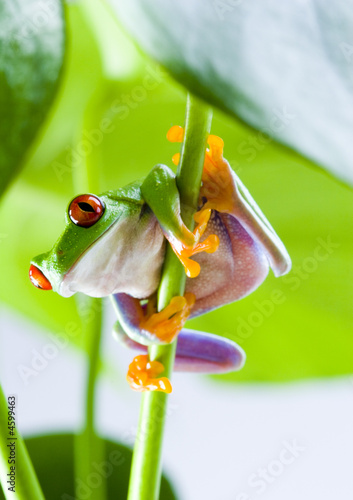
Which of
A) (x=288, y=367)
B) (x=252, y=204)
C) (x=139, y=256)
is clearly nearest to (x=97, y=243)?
(x=139, y=256)

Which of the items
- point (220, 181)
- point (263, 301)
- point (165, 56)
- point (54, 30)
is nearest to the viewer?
point (165, 56)

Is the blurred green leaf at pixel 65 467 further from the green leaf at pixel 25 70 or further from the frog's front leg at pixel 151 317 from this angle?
the green leaf at pixel 25 70

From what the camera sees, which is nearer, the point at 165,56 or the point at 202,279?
the point at 165,56

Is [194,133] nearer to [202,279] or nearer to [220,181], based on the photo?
[220,181]

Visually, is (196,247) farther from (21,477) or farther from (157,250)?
(21,477)

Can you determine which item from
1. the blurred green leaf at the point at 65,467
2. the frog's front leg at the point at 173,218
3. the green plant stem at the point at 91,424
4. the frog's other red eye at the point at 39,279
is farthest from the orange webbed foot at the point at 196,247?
the blurred green leaf at the point at 65,467

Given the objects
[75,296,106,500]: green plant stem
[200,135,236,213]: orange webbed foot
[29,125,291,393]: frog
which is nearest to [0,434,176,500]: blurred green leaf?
[75,296,106,500]: green plant stem

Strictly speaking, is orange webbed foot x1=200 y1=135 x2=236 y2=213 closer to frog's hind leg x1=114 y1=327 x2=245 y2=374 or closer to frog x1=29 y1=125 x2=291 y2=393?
frog x1=29 y1=125 x2=291 y2=393
